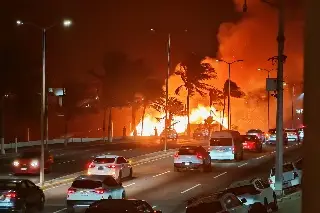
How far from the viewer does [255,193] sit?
63.6ft

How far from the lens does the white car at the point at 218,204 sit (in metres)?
16.2

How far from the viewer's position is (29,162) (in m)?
35.9

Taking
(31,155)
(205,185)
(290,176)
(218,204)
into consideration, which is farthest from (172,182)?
(218,204)

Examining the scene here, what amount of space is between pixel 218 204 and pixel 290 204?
17.5 ft

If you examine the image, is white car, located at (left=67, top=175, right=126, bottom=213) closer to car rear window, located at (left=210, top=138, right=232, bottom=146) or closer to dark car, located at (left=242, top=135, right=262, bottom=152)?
car rear window, located at (left=210, top=138, right=232, bottom=146)

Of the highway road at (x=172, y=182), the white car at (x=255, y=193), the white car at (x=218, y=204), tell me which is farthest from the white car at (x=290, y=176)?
the white car at (x=218, y=204)

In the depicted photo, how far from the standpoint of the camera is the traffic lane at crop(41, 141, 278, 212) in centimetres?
2664

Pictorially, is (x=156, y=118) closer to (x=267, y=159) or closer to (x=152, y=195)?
(x=267, y=159)

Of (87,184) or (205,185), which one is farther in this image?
(205,185)

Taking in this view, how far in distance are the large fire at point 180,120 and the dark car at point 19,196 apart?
78.2 meters

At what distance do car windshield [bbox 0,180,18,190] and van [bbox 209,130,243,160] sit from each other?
24095mm

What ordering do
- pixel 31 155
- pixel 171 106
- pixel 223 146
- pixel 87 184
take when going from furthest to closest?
pixel 171 106, pixel 223 146, pixel 31 155, pixel 87 184

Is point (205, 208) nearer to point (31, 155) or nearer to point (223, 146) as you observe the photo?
point (31, 155)

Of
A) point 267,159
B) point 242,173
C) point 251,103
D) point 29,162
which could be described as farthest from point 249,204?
point 251,103
